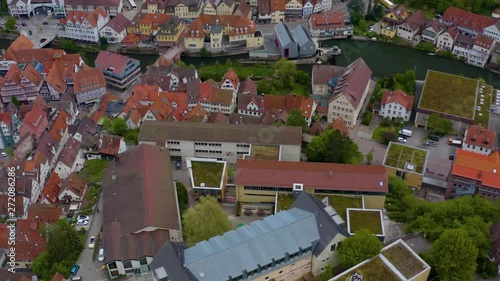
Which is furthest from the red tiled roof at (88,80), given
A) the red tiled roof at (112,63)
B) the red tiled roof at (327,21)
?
the red tiled roof at (327,21)

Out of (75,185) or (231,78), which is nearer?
(75,185)

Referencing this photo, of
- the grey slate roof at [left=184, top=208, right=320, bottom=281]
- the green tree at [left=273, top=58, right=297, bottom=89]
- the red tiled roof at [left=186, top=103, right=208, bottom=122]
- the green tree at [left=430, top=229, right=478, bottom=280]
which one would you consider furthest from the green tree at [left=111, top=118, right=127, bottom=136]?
the green tree at [left=430, top=229, right=478, bottom=280]

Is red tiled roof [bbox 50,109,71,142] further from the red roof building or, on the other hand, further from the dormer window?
the red roof building

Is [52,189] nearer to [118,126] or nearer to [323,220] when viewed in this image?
[118,126]

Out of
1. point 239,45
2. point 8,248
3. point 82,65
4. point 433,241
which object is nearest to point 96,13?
point 82,65

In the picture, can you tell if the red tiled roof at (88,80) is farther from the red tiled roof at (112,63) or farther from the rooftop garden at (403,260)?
the rooftop garden at (403,260)

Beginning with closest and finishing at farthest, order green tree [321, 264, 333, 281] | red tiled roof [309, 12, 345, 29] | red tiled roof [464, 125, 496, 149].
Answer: green tree [321, 264, 333, 281]
red tiled roof [464, 125, 496, 149]
red tiled roof [309, 12, 345, 29]

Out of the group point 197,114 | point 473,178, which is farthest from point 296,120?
point 473,178
